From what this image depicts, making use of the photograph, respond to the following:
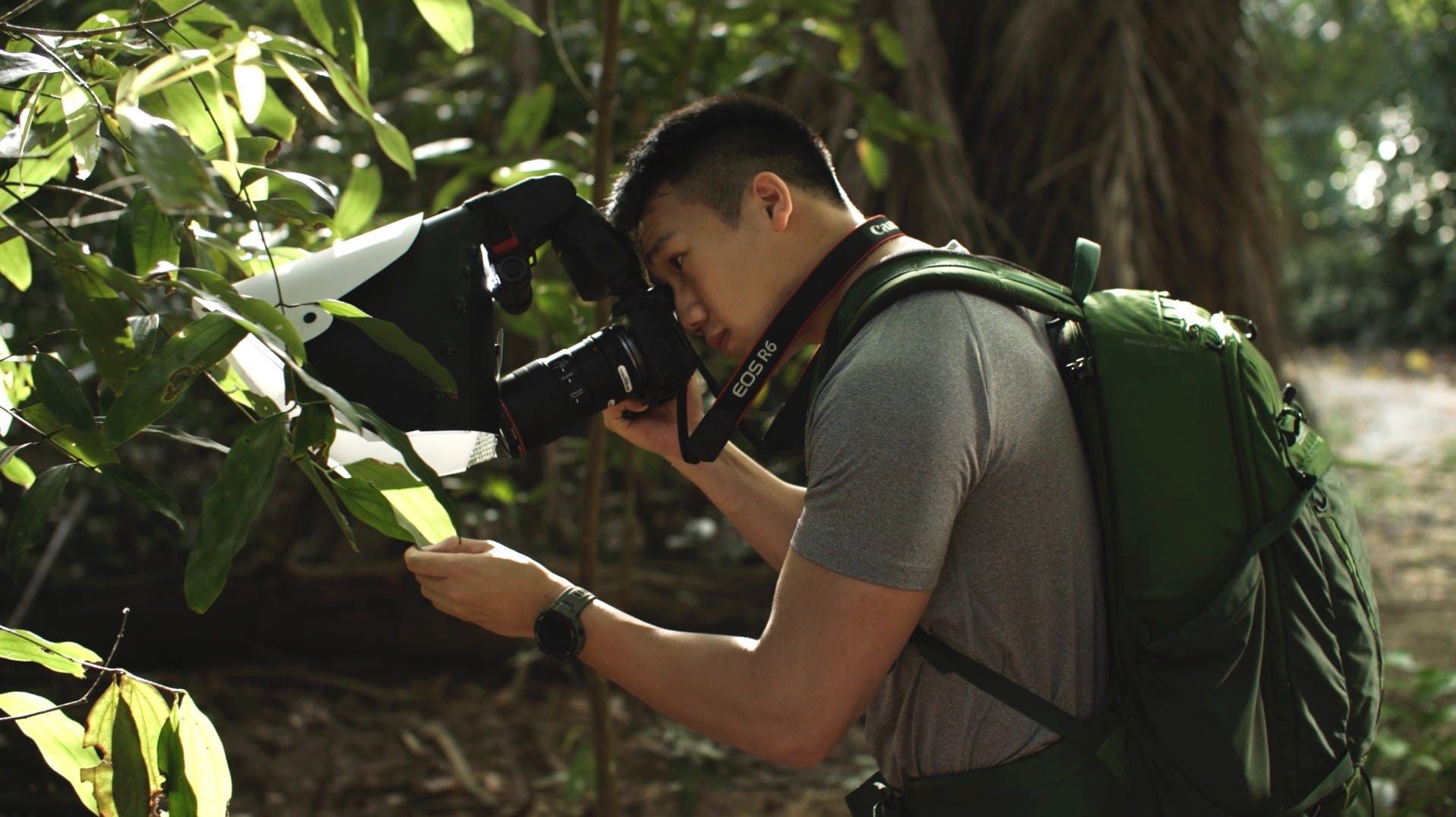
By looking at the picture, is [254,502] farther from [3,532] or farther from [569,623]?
[3,532]

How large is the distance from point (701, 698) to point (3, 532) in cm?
255

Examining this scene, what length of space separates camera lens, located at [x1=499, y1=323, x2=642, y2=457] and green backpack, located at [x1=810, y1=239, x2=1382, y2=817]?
331 millimetres

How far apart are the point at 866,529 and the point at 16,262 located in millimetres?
1034

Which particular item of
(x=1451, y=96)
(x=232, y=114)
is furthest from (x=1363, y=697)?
(x=1451, y=96)

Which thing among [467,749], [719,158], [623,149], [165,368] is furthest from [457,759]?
[165,368]

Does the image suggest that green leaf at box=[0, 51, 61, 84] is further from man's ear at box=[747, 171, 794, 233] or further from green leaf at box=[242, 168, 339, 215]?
man's ear at box=[747, 171, 794, 233]

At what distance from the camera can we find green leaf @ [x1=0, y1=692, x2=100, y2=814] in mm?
1152

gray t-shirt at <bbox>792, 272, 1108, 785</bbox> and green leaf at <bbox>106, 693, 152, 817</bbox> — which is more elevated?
gray t-shirt at <bbox>792, 272, 1108, 785</bbox>

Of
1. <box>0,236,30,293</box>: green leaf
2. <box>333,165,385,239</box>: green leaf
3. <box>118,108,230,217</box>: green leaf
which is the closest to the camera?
<box>118,108,230,217</box>: green leaf

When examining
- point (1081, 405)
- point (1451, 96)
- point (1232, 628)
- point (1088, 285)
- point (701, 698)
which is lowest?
point (701, 698)

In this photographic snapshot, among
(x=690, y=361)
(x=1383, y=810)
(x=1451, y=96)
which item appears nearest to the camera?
(x=690, y=361)

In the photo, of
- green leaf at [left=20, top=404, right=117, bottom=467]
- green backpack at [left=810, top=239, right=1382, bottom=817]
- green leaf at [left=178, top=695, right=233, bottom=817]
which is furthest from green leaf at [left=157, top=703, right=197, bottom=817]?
green backpack at [left=810, top=239, right=1382, bottom=817]

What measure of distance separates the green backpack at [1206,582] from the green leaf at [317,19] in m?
0.61

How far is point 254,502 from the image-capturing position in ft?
3.07
